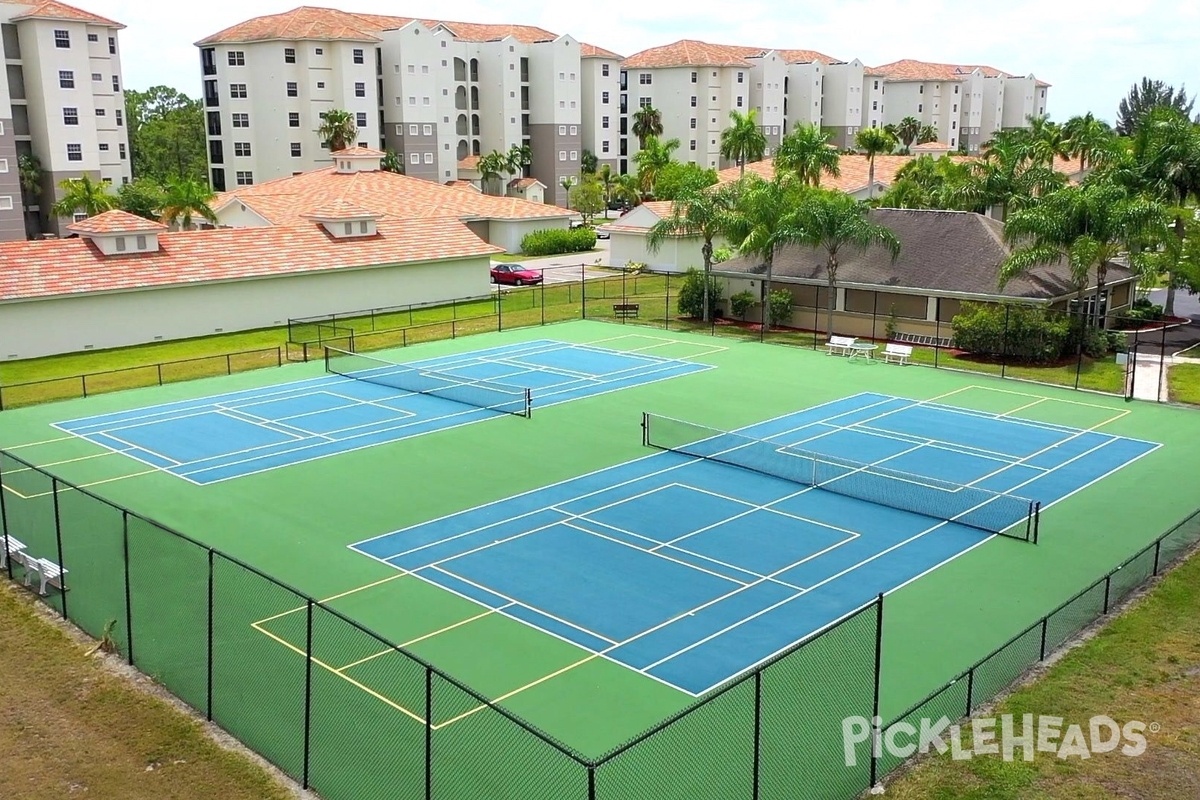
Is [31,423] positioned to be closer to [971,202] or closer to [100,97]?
[971,202]

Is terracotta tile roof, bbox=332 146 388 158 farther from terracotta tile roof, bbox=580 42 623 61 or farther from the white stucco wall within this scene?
terracotta tile roof, bbox=580 42 623 61

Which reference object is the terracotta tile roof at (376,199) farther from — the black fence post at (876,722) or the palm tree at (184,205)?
the black fence post at (876,722)

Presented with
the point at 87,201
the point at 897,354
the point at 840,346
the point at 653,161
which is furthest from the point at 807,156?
the point at 87,201

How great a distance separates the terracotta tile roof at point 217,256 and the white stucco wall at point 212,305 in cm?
42

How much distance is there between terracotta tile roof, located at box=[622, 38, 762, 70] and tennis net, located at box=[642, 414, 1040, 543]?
98372 mm

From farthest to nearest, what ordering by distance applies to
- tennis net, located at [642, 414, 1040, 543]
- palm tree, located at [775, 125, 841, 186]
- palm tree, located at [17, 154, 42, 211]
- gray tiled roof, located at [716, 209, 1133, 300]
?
palm tree, located at [17, 154, 42, 211] → palm tree, located at [775, 125, 841, 186] → gray tiled roof, located at [716, 209, 1133, 300] → tennis net, located at [642, 414, 1040, 543]

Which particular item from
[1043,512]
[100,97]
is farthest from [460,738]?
[100,97]

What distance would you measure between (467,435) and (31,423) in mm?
12992

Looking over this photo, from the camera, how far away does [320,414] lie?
33.2 m

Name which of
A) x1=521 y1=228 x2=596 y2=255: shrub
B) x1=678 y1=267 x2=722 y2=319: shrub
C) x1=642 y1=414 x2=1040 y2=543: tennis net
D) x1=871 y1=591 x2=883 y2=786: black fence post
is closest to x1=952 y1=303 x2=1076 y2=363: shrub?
x1=678 y1=267 x2=722 y2=319: shrub

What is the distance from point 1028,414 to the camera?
32.8m

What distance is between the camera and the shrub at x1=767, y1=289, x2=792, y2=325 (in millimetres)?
47469

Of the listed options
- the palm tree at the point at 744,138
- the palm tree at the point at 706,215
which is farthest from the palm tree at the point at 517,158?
the palm tree at the point at 706,215

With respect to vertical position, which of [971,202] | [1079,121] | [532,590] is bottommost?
[532,590]
